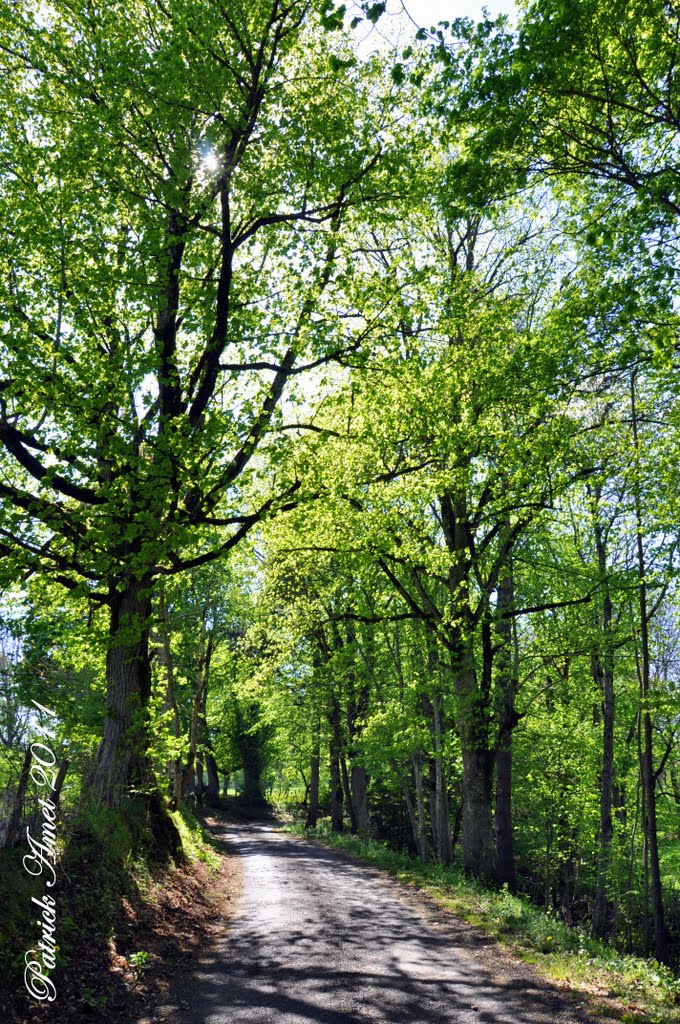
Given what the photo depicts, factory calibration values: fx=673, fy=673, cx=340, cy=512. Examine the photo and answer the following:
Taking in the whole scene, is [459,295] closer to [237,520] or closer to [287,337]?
[287,337]

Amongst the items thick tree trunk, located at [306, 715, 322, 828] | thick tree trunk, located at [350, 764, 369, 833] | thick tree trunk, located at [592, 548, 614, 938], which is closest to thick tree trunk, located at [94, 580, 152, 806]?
thick tree trunk, located at [592, 548, 614, 938]

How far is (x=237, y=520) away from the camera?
1255cm

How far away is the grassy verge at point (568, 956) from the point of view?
6926 mm

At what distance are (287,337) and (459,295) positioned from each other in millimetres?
4474

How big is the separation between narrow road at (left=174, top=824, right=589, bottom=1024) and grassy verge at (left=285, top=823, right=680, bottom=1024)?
1.50 ft

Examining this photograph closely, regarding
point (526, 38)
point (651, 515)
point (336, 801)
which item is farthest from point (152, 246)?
point (336, 801)

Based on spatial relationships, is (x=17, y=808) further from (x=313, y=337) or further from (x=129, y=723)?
(x=313, y=337)

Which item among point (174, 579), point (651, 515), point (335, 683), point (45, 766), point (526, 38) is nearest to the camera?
point (526, 38)

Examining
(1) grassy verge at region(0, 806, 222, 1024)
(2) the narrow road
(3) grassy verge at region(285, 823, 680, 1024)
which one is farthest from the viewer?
(3) grassy verge at region(285, 823, 680, 1024)

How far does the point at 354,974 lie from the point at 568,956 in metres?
2.85

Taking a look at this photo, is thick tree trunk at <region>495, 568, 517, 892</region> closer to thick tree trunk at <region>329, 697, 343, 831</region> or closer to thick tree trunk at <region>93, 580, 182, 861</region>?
thick tree trunk at <region>93, 580, 182, 861</region>

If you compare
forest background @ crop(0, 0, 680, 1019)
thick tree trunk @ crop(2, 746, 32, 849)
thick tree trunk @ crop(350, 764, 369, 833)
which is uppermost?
forest background @ crop(0, 0, 680, 1019)

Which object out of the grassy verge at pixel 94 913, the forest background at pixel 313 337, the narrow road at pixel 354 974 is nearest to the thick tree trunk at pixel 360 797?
the forest background at pixel 313 337

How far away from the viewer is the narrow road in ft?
21.3
